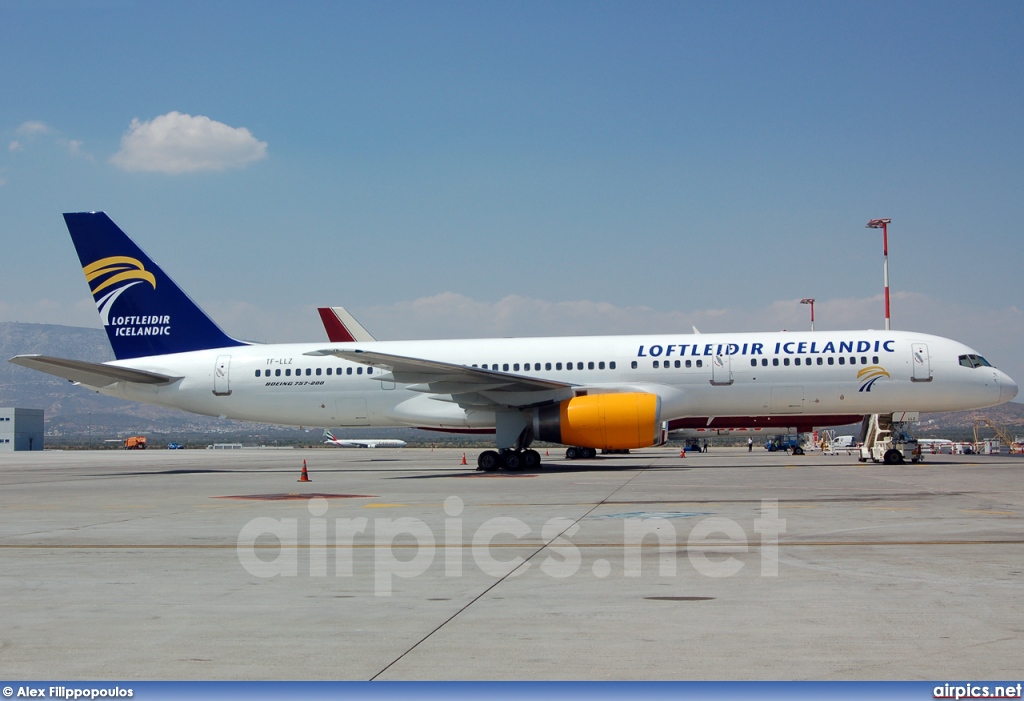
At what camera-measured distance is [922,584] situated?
7.41 meters

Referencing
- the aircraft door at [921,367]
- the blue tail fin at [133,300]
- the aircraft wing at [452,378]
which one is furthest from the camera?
the blue tail fin at [133,300]

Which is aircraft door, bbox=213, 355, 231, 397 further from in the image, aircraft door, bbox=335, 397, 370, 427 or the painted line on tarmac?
the painted line on tarmac

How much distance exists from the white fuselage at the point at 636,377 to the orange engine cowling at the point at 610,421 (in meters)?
1.37

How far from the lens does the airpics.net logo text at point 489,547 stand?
8445 mm

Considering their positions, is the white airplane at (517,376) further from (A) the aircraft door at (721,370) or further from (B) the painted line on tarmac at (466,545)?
(B) the painted line on tarmac at (466,545)

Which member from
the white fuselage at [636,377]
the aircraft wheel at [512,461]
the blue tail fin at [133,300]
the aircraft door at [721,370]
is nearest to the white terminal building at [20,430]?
the blue tail fin at [133,300]

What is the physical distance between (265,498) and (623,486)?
7.34m

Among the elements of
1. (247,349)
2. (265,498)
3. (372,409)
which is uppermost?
(247,349)

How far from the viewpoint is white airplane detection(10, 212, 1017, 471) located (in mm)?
24734

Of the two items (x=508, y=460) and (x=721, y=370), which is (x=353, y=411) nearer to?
(x=508, y=460)

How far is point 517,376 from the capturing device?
24047 mm

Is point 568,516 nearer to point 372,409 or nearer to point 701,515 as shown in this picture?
point 701,515

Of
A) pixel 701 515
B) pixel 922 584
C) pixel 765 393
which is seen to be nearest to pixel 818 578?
pixel 922 584

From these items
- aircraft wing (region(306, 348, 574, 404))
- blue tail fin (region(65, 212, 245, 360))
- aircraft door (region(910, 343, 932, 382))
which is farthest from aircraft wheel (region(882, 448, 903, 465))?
blue tail fin (region(65, 212, 245, 360))
